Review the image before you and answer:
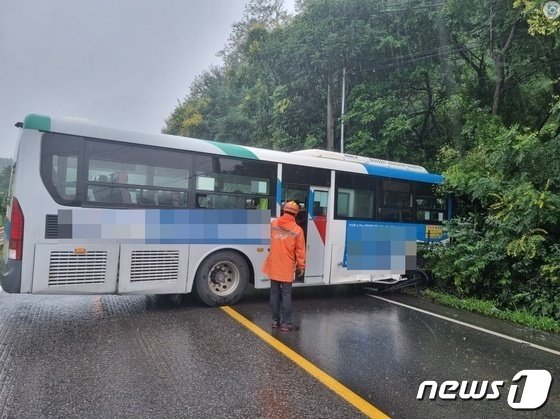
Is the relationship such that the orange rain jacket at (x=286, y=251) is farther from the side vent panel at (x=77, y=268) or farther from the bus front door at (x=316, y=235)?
the side vent panel at (x=77, y=268)

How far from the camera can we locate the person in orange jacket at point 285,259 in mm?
5836

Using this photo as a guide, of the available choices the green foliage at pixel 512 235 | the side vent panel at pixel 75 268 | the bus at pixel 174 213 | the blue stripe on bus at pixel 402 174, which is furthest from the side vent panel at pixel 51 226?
the green foliage at pixel 512 235

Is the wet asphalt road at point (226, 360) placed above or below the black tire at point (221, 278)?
below

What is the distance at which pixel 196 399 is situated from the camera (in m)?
3.61

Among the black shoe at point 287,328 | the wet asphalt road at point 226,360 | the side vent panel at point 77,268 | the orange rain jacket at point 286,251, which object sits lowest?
the wet asphalt road at point 226,360

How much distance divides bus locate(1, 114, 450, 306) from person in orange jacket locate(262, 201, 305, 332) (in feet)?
4.40

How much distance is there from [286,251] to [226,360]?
5.81 feet

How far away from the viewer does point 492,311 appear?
7.59 m

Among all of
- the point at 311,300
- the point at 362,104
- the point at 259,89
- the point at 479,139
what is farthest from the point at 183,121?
the point at 311,300

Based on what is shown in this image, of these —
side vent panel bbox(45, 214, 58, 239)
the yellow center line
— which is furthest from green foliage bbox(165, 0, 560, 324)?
side vent panel bbox(45, 214, 58, 239)

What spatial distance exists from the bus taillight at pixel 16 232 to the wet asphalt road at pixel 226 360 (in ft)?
3.04

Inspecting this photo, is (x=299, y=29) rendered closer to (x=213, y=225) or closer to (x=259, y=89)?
(x=259, y=89)

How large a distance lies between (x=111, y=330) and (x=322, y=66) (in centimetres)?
1350

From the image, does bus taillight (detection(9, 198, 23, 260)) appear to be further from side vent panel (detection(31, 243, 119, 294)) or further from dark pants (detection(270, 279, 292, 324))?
dark pants (detection(270, 279, 292, 324))
